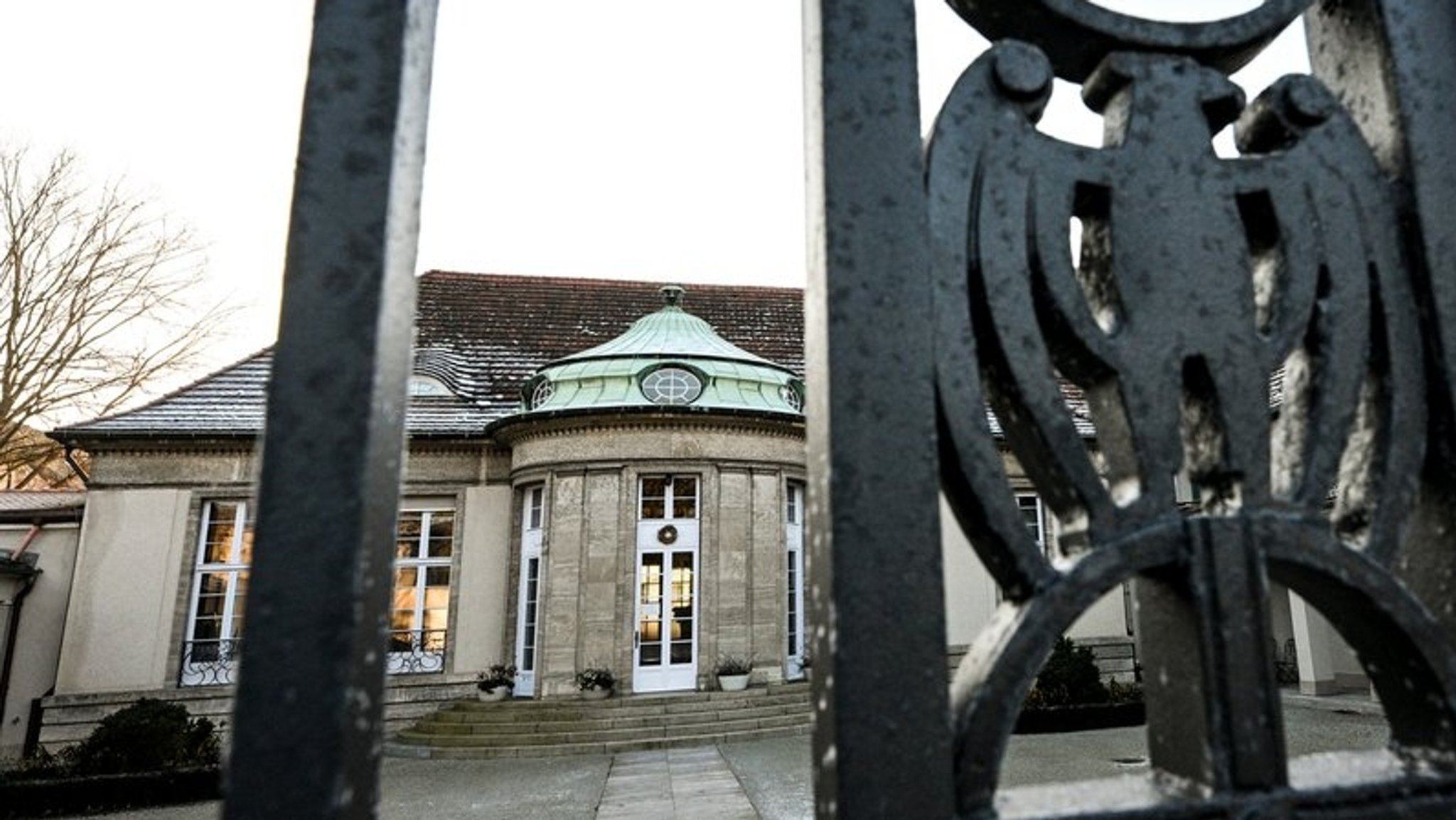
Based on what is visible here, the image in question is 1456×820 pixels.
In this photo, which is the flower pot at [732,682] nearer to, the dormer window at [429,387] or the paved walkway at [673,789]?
the paved walkway at [673,789]

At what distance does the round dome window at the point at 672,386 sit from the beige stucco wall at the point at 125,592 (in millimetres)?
7864

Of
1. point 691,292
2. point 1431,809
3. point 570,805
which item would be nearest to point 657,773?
point 570,805

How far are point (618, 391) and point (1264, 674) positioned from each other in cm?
1274

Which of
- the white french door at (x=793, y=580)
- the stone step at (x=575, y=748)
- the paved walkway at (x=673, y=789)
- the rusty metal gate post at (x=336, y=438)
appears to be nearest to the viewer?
the rusty metal gate post at (x=336, y=438)

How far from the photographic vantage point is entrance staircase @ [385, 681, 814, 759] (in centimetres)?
1077

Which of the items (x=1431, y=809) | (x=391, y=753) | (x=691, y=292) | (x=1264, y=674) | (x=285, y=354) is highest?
(x=691, y=292)

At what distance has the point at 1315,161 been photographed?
0.94 meters

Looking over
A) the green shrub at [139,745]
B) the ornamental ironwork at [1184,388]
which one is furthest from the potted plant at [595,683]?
the ornamental ironwork at [1184,388]

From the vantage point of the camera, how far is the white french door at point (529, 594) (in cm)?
1291

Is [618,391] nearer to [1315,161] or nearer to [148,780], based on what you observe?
[148,780]

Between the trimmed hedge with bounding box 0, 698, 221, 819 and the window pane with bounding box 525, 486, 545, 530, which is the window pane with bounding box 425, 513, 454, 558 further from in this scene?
the trimmed hedge with bounding box 0, 698, 221, 819

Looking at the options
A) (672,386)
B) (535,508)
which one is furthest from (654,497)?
(535,508)

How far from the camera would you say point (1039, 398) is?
81cm

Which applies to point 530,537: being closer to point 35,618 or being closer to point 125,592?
point 125,592
